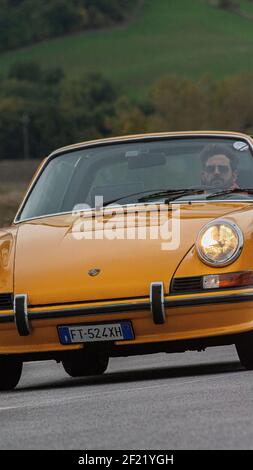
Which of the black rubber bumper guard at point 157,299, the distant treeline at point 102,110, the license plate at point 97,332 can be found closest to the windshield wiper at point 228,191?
the black rubber bumper guard at point 157,299

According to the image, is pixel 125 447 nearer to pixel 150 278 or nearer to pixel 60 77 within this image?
pixel 150 278

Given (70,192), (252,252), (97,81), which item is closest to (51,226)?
(70,192)

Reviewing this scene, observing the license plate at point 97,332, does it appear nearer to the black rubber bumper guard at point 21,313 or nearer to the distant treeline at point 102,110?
the black rubber bumper guard at point 21,313

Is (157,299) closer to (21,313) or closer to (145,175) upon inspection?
(21,313)

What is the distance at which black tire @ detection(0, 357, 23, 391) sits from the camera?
818 cm

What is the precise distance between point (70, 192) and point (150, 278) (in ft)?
5.65

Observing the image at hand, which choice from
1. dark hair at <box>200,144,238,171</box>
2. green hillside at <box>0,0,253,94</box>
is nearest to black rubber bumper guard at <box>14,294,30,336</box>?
dark hair at <box>200,144,238,171</box>

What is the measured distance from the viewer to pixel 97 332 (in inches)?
303

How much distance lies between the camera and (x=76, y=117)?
164625mm

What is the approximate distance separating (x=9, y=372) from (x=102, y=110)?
163006 millimetres

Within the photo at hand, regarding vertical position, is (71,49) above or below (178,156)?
above

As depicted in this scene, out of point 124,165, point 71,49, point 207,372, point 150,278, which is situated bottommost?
point 207,372

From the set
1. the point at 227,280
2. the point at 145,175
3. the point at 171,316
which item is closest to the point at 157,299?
the point at 171,316

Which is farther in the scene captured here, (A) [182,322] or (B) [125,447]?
(A) [182,322]
